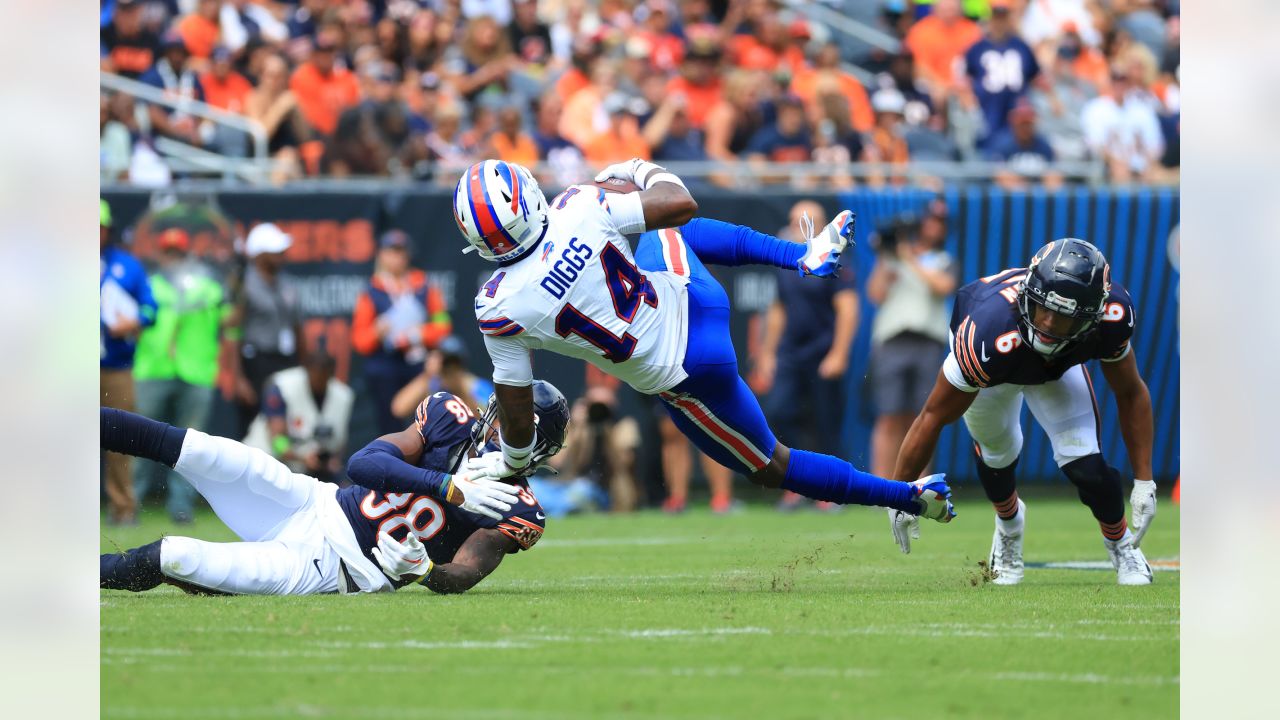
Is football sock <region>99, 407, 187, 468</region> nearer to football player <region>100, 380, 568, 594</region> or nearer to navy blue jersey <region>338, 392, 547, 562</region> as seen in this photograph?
football player <region>100, 380, 568, 594</region>

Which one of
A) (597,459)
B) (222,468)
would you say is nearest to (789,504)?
(597,459)

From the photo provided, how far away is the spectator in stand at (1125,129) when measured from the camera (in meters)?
13.3

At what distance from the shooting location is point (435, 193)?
1166 centimetres

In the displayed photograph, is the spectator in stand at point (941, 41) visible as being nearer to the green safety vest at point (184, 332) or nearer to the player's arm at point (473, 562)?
the green safety vest at point (184, 332)

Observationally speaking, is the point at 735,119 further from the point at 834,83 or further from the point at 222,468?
the point at 222,468

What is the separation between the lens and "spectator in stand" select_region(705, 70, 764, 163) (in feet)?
42.3

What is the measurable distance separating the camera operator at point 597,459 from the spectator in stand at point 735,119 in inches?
96.0

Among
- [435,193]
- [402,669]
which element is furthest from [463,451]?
[435,193]

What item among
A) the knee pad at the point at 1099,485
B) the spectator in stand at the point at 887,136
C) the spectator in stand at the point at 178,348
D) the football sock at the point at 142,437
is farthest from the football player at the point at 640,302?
the spectator in stand at the point at 887,136

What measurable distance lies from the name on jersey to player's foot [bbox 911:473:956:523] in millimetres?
→ 1642

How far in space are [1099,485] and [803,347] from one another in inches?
182

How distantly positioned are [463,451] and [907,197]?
636 centimetres
